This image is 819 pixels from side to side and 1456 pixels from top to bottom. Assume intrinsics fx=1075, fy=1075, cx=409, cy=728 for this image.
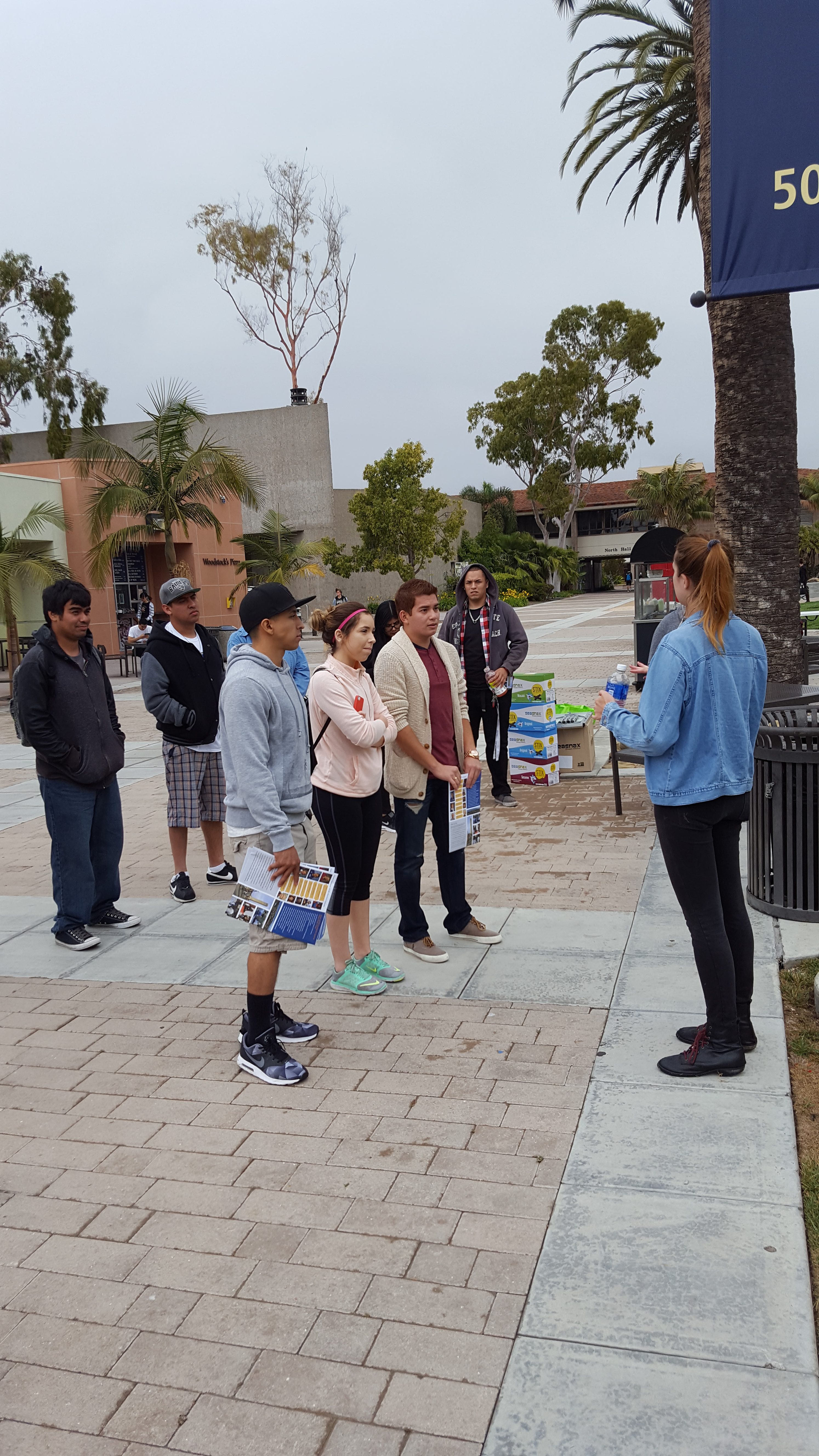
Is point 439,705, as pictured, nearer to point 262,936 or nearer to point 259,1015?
point 262,936

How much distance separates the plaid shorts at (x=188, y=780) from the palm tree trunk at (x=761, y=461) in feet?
13.8

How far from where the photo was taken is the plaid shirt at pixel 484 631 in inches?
321

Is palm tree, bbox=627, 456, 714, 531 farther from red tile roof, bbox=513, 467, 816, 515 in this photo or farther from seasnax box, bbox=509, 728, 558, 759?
seasnax box, bbox=509, 728, 558, 759

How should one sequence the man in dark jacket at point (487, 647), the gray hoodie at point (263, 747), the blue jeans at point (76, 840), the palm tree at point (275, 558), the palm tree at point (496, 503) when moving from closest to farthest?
the gray hoodie at point (263, 747) → the blue jeans at point (76, 840) → the man in dark jacket at point (487, 647) → the palm tree at point (275, 558) → the palm tree at point (496, 503)

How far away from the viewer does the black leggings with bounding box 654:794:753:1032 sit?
3551 millimetres

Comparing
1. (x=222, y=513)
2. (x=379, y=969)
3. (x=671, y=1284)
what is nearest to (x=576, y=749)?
(x=379, y=969)

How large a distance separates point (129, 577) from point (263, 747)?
28.0 m

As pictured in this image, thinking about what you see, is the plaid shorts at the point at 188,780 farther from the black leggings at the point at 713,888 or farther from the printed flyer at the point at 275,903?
the black leggings at the point at 713,888

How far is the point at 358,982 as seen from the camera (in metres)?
4.71

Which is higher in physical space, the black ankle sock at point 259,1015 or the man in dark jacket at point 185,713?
the man in dark jacket at point 185,713

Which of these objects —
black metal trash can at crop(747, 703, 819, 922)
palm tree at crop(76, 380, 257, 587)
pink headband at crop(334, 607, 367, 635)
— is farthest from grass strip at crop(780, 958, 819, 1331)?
palm tree at crop(76, 380, 257, 587)

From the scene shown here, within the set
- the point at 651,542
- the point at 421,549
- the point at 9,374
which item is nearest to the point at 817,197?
the point at 651,542

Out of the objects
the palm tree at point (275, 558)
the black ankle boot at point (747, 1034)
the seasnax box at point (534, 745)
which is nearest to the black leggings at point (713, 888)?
the black ankle boot at point (747, 1034)

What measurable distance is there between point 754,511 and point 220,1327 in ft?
22.9
